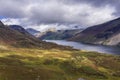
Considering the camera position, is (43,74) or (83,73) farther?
(83,73)

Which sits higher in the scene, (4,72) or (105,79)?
(4,72)

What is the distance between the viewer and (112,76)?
174875mm

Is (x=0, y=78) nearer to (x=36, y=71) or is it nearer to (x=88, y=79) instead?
(x=36, y=71)

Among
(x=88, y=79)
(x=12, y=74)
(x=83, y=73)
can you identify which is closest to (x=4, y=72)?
(x=12, y=74)

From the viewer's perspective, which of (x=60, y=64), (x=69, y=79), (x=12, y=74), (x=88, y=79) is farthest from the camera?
(x=60, y=64)

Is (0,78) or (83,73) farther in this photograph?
(83,73)

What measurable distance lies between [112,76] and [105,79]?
56.0ft

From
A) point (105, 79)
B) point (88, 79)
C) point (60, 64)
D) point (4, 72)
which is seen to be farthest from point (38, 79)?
point (60, 64)

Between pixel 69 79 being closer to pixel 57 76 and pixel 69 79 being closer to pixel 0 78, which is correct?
pixel 57 76

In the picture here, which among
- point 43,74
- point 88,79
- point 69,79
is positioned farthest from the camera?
point 88,79

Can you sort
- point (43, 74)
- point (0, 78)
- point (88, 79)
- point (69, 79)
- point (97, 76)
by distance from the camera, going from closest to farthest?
point (0, 78)
point (43, 74)
point (69, 79)
point (88, 79)
point (97, 76)

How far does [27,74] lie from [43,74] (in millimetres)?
10257

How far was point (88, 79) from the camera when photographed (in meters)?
153

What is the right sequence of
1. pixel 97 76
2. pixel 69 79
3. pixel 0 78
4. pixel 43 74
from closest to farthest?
1. pixel 0 78
2. pixel 43 74
3. pixel 69 79
4. pixel 97 76
